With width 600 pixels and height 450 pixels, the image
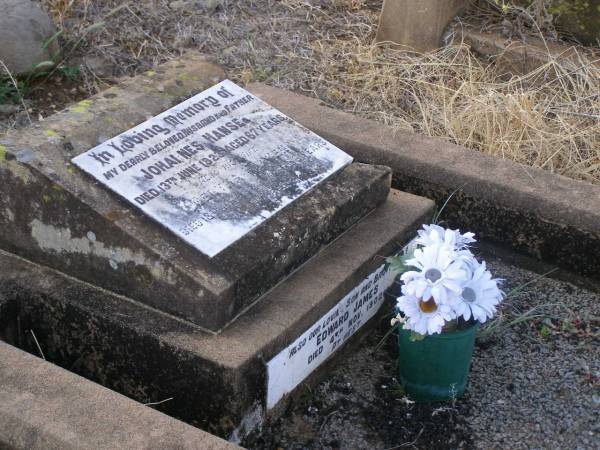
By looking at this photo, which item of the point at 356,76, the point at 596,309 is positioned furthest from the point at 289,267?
the point at 356,76

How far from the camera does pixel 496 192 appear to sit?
9.90 feet

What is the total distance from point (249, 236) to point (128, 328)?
40cm

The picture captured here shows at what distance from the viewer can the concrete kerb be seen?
2.95 metres

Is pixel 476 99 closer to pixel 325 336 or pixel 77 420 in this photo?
pixel 325 336

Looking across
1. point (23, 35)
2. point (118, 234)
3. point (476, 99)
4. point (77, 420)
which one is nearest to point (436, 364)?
point (118, 234)

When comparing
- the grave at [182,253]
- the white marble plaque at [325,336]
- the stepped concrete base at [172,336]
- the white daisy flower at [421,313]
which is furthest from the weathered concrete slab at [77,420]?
the white daisy flower at [421,313]

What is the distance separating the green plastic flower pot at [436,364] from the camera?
2.44 meters

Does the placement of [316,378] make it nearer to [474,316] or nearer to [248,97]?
[474,316]

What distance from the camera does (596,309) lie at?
2.96 m

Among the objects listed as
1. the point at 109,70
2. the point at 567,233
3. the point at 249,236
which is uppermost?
the point at 249,236

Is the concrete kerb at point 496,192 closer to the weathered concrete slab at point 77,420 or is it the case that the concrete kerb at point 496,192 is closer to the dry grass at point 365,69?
the dry grass at point 365,69

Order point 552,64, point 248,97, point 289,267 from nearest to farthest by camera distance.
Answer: point 289,267 → point 248,97 → point 552,64

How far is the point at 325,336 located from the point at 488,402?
0.51 metres

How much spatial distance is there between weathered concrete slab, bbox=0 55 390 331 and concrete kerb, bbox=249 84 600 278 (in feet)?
1.95
